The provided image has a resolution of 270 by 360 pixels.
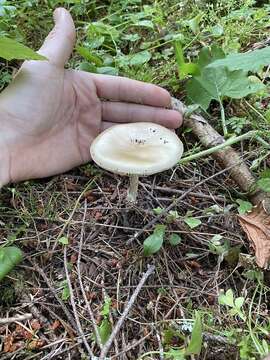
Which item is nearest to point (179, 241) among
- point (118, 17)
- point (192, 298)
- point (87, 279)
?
point (192, 298)

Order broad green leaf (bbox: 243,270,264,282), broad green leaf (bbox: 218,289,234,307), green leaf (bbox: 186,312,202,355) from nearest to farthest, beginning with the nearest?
green leaf (bbox: 186,312,202,355) → broad green leaf (bbox: 218,289,234,307) → broad green leaf (bbox: 243,270,264,282)

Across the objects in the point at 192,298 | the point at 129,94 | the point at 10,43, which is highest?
the point at 10,43

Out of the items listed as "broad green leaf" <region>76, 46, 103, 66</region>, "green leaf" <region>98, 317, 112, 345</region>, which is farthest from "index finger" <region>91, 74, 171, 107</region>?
"green leaf" <region>98, 317, 112, 345</region>

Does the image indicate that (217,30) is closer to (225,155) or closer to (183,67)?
(183,67)

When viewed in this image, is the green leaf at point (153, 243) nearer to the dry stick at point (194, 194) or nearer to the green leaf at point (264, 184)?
the dry stick at point (194, 194)

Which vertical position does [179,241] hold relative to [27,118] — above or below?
below

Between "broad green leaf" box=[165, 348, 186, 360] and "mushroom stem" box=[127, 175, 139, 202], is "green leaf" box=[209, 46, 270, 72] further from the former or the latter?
"broad green leaf" box=[165, 348, 186, 360]

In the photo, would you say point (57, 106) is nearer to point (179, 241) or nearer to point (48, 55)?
point (48, 55)

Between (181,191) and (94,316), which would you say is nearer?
(94,316)
